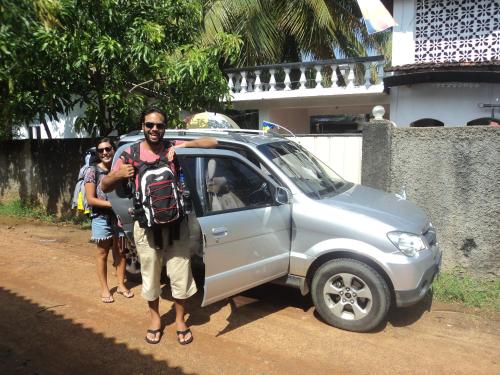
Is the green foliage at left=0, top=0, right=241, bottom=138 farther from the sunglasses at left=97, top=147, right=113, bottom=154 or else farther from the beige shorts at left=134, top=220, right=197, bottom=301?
the beige shorts at left=134, top=220, right=197, bottom=301

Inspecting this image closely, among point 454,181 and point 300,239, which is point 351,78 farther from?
point 300,239

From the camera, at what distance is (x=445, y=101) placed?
9211mm

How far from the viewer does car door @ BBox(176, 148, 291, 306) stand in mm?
3750

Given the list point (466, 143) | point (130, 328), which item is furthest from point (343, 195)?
point (130, 328)

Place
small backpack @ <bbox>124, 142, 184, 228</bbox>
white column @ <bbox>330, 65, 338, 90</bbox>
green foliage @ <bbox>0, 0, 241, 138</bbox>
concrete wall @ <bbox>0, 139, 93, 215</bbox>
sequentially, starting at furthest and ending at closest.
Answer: white column @ <bbox>330, 65, 338, 90</bbox> < concrete wall @ <bbox>0, 139, 93, 215</bbox> < green foliage @ <bbox>0, 0, 241, 138</bbox> < small backpack @ <bbox>124, 142, 184, 228</bbox>

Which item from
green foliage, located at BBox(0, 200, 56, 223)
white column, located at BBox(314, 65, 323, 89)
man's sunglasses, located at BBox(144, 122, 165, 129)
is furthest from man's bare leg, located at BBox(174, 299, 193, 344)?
white column, located at BBox(314, 65, 323, 89)

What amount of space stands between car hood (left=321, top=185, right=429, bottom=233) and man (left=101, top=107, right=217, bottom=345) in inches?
54.9

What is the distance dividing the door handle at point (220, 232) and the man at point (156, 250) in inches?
10.5

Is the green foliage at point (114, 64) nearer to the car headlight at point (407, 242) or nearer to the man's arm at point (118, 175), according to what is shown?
the man's arm at point (118, 175)

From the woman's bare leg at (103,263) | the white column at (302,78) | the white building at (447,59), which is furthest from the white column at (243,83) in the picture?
the woman's bare leg at (103,263)

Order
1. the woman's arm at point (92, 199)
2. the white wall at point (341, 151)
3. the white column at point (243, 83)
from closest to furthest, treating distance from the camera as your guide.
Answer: the woman's arm at point (92, 199), the white wall at point (341, 151), the white column at point (243, 83)

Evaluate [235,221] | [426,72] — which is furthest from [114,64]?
[426,72]

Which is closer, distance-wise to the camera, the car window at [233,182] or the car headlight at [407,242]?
the car headlight at [407,242]

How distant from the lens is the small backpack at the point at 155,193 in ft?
10.9
